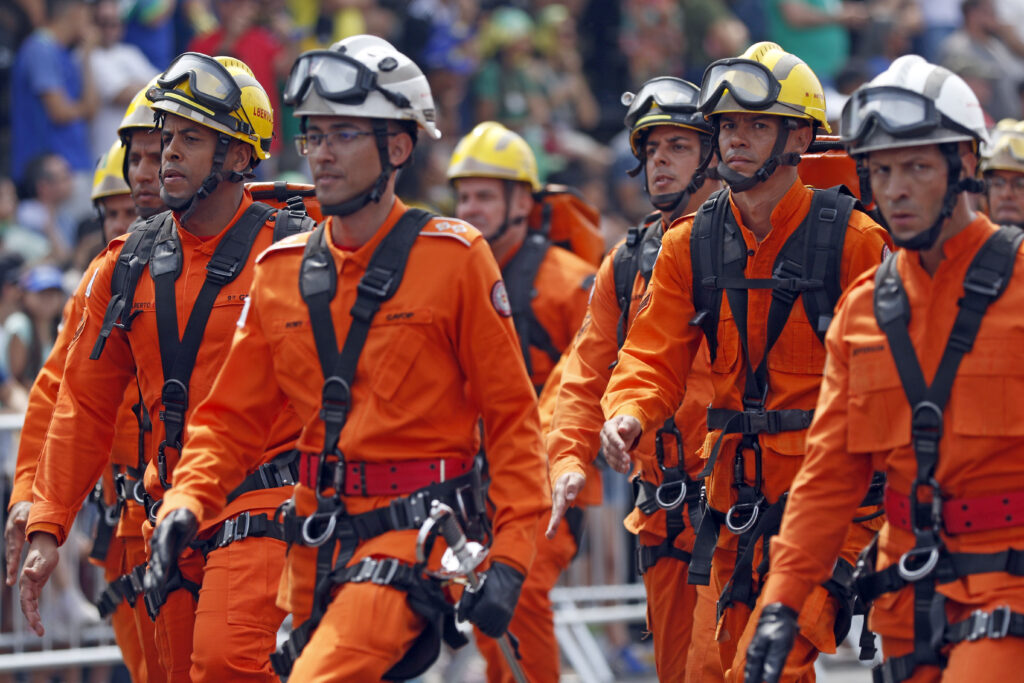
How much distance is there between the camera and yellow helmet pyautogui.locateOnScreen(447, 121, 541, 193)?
988 centimetres

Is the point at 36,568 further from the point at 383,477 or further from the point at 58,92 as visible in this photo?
the point at 58,92

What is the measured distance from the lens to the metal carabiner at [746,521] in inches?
248

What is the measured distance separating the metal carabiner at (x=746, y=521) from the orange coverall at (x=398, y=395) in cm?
123

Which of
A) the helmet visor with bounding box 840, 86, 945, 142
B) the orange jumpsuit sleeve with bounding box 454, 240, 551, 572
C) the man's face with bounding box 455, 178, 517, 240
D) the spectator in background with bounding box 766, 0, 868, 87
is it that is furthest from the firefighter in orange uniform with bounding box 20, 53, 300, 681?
the spectator in background with bounding box 766, 0, 868, 87

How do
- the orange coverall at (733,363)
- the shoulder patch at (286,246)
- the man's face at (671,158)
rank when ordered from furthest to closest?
the man's face at (671,158), the orange coverall at (733,363), the shoulder patch at (286,246)

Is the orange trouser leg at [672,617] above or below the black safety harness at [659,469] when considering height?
below

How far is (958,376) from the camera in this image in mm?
4848

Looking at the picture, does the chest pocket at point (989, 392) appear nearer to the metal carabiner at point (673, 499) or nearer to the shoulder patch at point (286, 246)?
the shoulder patch at point (286, 246)

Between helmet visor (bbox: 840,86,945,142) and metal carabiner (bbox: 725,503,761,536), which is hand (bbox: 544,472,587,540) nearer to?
metal carabiner (bbox: 725,503,761,536)

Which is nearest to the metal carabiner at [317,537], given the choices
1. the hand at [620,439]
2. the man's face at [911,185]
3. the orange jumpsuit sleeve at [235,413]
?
the orange jumpsuit sleeve at [235,413]

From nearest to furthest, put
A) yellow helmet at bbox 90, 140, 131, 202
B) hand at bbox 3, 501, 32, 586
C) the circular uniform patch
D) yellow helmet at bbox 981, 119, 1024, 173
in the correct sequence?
the circular uniform patch → hand at bbox 3, 501, 32, 586 → yellow helmet at bbox 90, 140, 131, 202 → yellow helmet at bbox 981, 119, 1024, 173

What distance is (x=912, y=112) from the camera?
4965 mm

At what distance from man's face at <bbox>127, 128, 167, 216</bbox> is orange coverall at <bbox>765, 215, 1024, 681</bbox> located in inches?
147

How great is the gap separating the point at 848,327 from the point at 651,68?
34.7 ft
